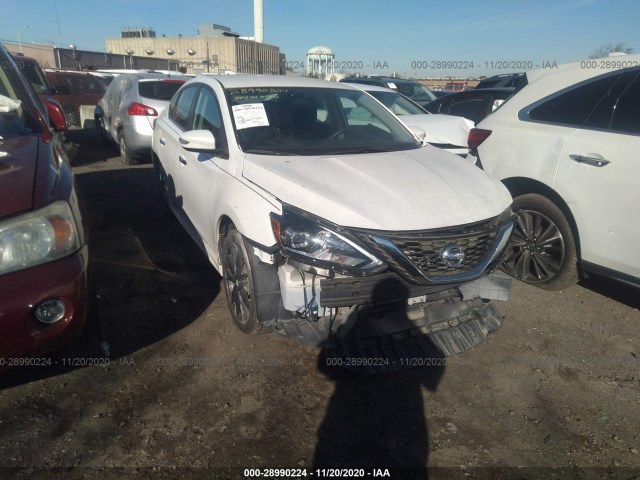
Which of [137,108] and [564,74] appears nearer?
[564,74]

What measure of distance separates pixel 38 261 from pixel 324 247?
1.27 m

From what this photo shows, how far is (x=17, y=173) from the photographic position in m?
2.11

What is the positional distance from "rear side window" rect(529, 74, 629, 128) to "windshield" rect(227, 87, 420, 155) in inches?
44.7

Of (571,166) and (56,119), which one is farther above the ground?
(56,119)

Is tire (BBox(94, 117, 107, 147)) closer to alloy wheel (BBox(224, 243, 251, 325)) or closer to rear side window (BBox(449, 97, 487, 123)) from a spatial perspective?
rear side window (BBox(449, 97, 487, 123))

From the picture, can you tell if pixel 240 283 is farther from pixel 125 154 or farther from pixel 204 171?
pixel 125 154

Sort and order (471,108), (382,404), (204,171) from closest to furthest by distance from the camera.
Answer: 1. (382,404)
2. (204,171)
3. (471,108)

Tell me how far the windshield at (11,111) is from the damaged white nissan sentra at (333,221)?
3.17 feet

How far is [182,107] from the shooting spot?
14.1 ft

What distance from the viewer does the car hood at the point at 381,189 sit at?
2.33m

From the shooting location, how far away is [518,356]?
9.53 ft

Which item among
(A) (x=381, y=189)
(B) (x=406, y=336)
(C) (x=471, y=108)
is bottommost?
(B) (x=406, y=336)

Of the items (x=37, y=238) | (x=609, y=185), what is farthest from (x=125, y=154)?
(x=609, y=185)

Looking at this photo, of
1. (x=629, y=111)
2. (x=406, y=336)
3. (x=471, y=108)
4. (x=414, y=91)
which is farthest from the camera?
(x=414, y=91)
